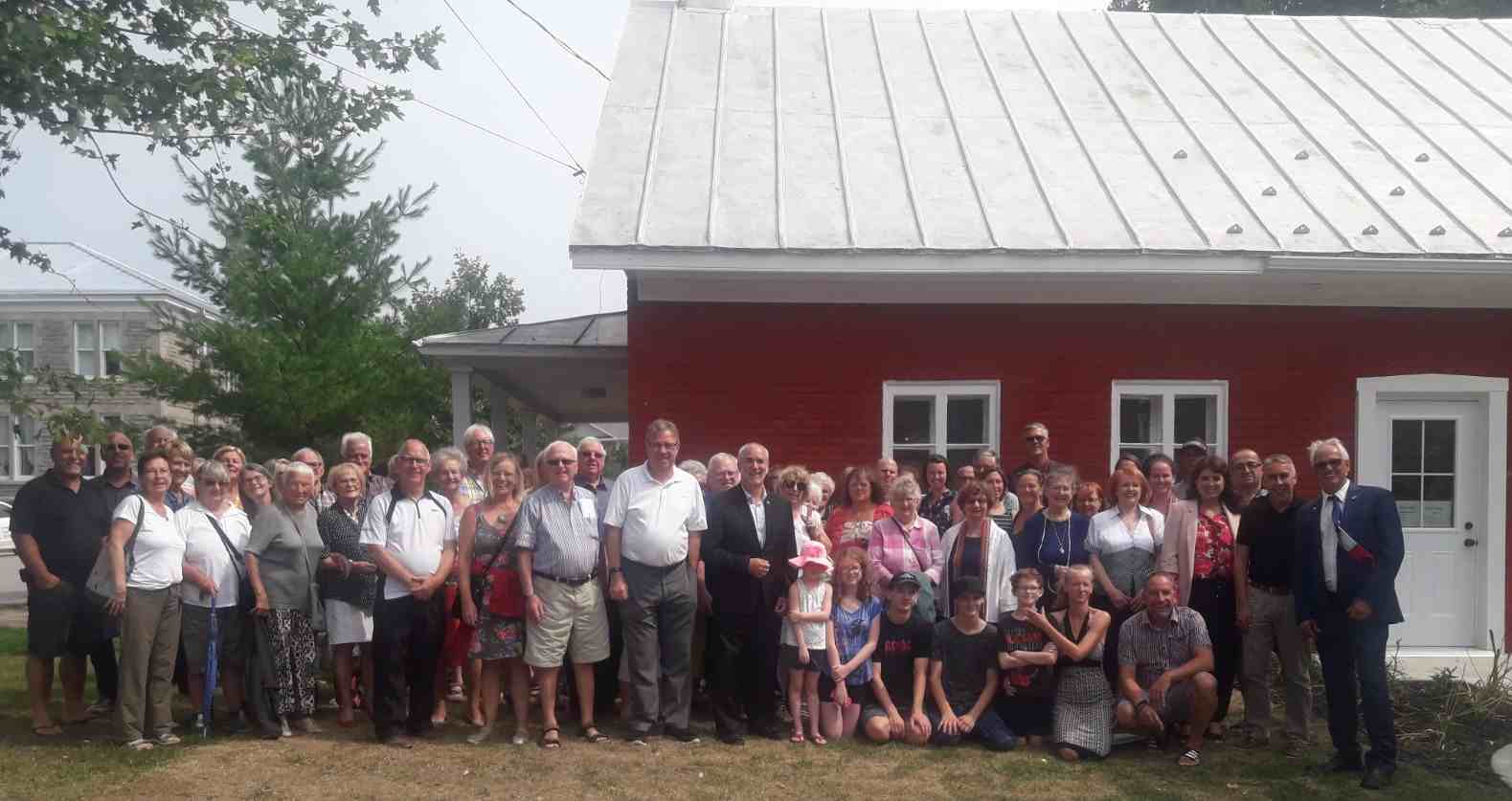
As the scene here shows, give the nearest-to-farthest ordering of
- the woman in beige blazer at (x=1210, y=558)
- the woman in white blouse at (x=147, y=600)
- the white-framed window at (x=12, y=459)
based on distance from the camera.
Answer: the woman in white blouse at (x=147, y=600) → the woman in beige blazer at (x=1210, y=558) → the white-framed window at (x=12, y=459)

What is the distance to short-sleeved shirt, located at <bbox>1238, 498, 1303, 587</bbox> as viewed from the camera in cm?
714

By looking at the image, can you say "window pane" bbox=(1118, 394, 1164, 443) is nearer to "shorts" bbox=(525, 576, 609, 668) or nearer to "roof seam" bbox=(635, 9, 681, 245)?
"roof seam" bbox=(635, 9, 681, 245)

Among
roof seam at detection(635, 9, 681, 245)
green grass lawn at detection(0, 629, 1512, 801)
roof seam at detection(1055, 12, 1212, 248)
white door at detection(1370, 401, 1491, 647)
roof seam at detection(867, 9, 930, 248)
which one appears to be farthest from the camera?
white door at detection(1370, 401, 1491, 647)

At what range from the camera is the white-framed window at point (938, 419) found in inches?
374

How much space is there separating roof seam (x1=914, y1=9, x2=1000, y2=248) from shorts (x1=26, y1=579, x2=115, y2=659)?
20.4ft

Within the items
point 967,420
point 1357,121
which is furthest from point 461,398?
point 1357,121

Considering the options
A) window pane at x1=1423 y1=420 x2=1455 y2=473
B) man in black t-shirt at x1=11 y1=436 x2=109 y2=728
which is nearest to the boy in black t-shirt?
window pane at x1=1423 y1=420 x2=1455 y2=473

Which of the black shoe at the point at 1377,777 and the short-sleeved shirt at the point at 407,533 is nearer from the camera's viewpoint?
the black shoe at the point at 1377,777

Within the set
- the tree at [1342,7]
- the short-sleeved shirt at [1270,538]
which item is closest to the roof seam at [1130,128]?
the short-sleeved shirt at [1270,538]

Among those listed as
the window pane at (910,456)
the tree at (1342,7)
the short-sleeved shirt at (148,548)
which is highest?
the tree at (1342,7)

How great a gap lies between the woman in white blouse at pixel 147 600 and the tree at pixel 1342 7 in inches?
883

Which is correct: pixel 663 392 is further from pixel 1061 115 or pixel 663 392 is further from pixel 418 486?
pixel 1061 115

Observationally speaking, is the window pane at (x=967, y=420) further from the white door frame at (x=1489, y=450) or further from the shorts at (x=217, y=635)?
the shorts at (x=217, y=635)

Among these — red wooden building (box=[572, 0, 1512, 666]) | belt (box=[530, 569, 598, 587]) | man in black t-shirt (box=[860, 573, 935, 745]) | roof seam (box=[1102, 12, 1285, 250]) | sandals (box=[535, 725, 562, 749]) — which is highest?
roof seam (box=[1102, 12, 1285, 250])
